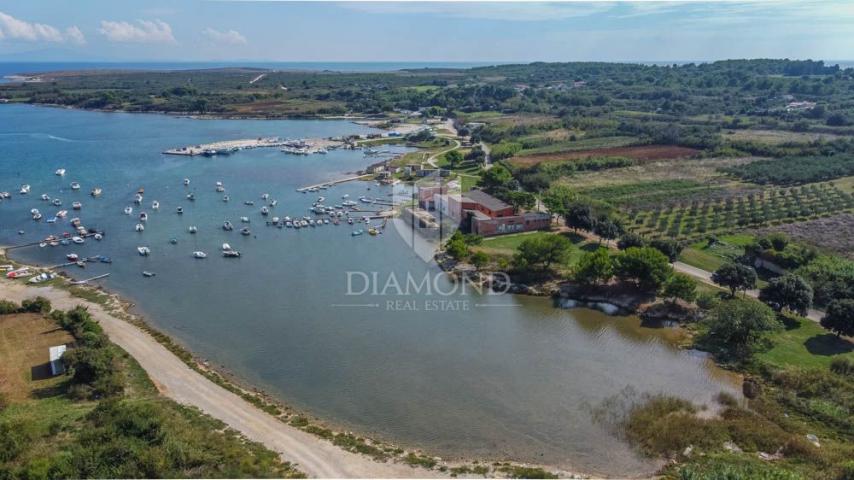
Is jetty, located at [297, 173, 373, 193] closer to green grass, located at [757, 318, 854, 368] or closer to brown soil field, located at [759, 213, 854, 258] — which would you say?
brown soil field, located at [759, 213, 854, 258]

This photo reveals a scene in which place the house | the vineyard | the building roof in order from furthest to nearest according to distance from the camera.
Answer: the building roof < the vineyard < the house

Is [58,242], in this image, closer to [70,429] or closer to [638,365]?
[70,429]

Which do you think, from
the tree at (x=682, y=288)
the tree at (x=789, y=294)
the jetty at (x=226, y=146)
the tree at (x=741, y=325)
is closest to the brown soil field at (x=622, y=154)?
the tree at (x=682, y=288)

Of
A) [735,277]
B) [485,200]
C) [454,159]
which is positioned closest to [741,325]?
[735,277]

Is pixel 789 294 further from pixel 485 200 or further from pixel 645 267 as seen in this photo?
pixel 485 200

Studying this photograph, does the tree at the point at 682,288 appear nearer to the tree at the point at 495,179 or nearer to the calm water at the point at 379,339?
the calm water at the point at 379,339

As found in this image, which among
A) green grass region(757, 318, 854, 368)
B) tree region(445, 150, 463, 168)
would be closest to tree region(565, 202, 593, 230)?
green grass region(757, 318, 854, 368)
